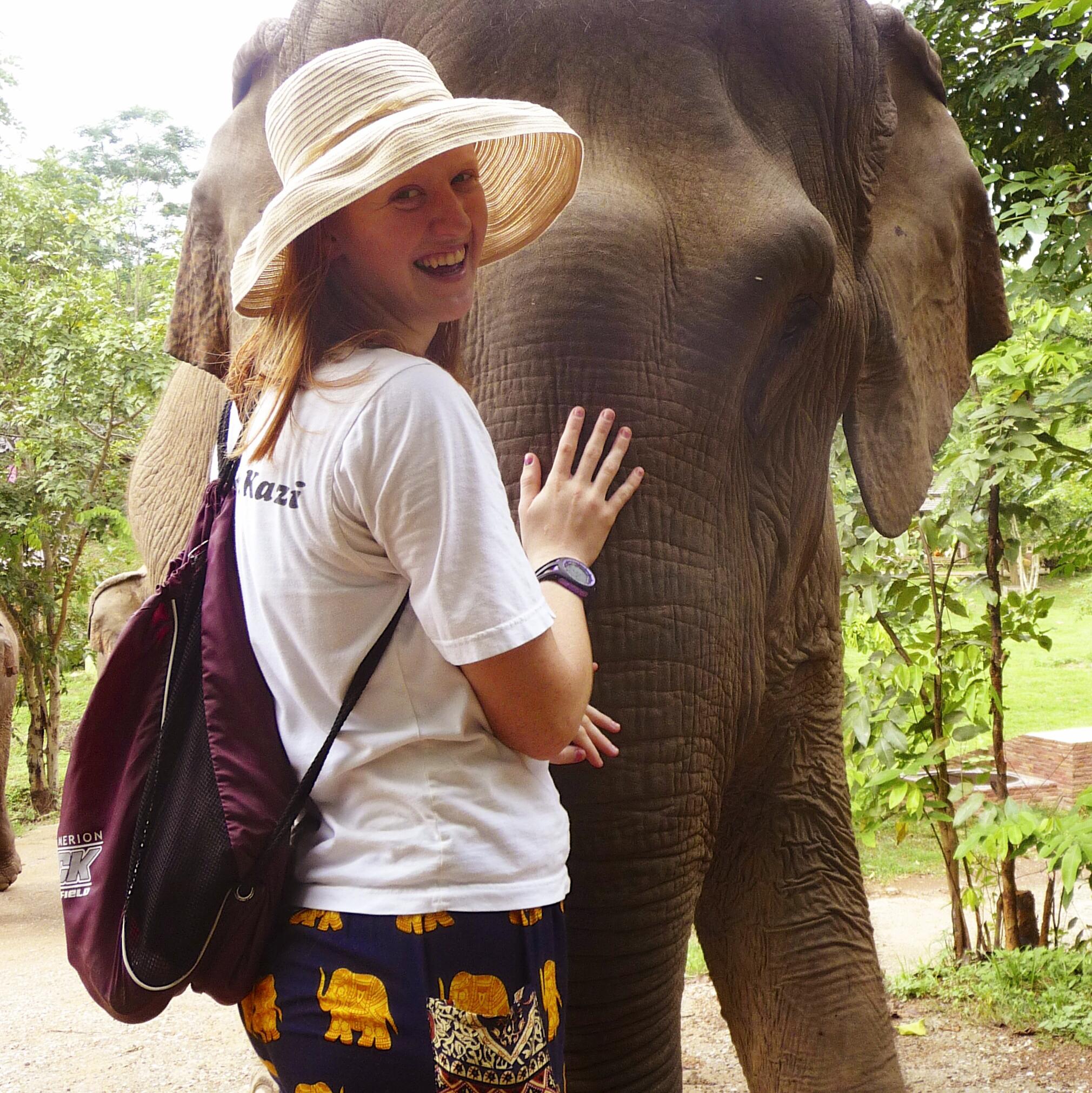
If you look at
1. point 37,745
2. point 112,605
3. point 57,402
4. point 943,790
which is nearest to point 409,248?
point 112,605

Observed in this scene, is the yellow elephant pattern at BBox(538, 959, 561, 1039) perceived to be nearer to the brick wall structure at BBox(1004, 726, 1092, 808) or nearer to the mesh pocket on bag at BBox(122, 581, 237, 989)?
the mesh pocket on bag at BBox(122, 581, 237, 989)

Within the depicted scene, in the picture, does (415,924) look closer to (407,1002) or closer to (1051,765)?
(407,1002)

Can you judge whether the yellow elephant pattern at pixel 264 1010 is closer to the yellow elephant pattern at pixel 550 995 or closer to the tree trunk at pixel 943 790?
the yellow elephant pattern at pixel 550 995

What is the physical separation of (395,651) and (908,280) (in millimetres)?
1588

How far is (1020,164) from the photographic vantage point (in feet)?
15.6

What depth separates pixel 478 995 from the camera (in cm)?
118

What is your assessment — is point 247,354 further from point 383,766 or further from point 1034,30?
point 1034,30

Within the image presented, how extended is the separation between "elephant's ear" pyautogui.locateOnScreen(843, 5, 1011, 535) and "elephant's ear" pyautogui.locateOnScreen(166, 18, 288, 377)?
1.04 m

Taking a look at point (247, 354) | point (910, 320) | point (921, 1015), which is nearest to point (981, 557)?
point (921, 1015)

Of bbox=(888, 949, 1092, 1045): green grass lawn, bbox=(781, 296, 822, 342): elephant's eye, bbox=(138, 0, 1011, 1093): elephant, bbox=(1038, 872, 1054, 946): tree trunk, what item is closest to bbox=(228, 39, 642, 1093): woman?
bbox=(138, 0, 1011, 1093): elephant

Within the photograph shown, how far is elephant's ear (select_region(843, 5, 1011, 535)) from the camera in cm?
238

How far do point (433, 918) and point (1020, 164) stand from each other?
4.32m

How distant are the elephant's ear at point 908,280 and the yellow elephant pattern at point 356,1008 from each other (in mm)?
1451

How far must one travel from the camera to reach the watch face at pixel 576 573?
54.9 inches
